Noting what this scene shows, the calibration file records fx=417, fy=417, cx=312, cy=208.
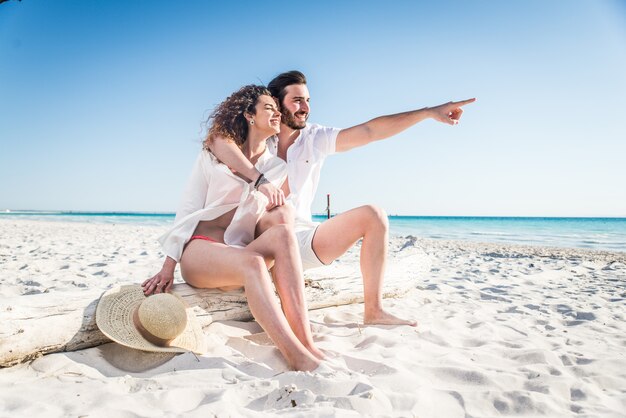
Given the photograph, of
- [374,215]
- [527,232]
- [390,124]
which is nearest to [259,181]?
[374,215]

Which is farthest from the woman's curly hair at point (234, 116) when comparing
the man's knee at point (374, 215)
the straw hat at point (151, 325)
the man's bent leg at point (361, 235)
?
the straw hat at point (151, 325)

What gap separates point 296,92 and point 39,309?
2.31 m

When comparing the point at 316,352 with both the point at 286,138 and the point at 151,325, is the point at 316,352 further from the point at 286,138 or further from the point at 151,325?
the point at 286,138

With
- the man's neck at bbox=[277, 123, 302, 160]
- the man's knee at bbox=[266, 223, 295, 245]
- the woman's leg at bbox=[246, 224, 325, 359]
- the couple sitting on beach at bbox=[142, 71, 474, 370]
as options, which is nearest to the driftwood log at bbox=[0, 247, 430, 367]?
the couple sitting on beach at bbox=[142, 71, 474, 370]

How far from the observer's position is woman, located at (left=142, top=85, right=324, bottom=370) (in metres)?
2.36

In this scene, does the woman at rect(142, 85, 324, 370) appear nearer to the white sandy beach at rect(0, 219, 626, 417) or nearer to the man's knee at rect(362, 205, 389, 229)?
the white sandy beach at rect(0, 219, 626, 417)

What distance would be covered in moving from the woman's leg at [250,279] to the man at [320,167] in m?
0.47

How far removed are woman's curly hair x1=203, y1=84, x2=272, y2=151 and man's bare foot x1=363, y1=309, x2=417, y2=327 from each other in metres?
1.60

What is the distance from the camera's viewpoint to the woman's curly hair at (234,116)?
9.57 ft

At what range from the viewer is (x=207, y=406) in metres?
1.70

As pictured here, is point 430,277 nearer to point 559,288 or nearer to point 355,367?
point 559,288

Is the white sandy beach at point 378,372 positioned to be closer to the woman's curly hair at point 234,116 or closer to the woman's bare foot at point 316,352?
the woman's bare foot at point 316,352

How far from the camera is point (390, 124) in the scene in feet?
11.1

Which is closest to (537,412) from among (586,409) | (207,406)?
(586,409)
